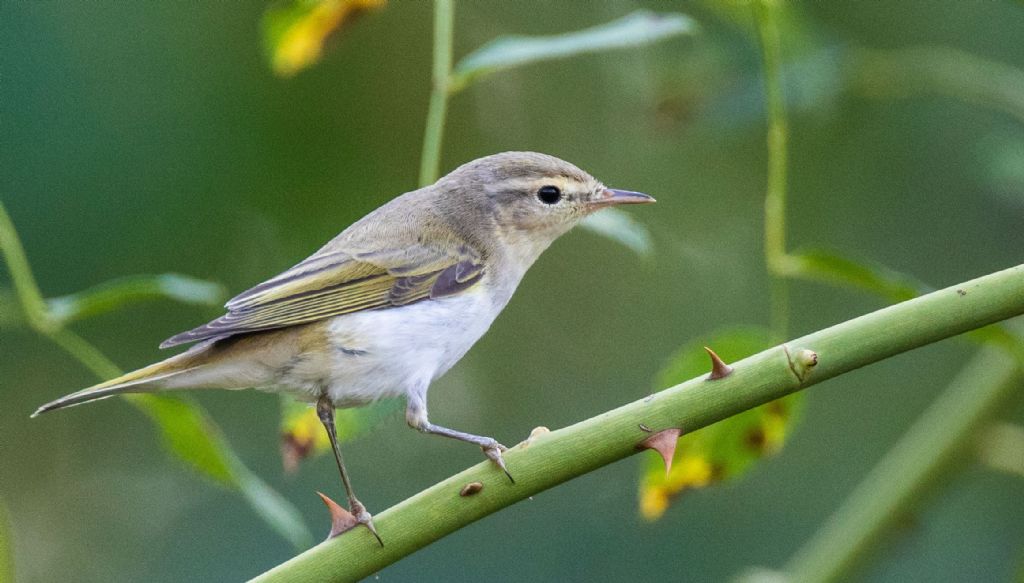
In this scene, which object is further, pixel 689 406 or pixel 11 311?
pixel 11 311

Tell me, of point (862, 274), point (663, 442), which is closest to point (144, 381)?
point (663, 442)

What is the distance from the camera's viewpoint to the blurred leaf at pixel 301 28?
8.52 ft

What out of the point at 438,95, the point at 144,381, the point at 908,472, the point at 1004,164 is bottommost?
the point at 908,472

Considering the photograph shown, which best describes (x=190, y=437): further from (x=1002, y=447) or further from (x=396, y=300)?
(x=1002, y=447)

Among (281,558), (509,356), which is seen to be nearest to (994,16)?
Answer: (509,356)

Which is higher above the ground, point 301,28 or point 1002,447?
point 301,28

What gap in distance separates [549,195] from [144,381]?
4.11 ft

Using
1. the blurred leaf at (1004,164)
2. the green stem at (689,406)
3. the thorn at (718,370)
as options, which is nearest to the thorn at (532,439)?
the green stem at (689,406)

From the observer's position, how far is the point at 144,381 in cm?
230

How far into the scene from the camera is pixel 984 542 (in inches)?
153

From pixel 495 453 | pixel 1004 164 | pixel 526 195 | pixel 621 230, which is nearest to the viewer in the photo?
pixel 495 453

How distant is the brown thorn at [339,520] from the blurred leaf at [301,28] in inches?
42.9

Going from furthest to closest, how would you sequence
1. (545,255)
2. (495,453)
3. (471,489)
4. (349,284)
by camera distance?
(545,255) < (349,284) < (495,453) < (471,489)

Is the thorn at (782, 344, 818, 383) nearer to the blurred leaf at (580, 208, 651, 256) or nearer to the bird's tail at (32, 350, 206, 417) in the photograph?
the blurred leaf at (580, 208, 651, 256)
